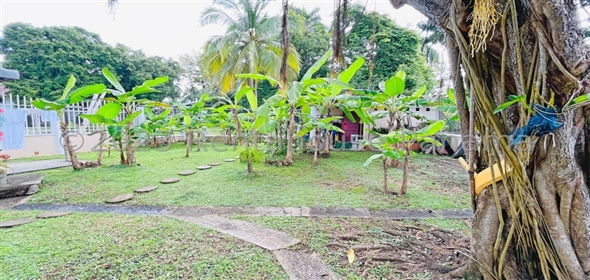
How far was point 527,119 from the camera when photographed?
1.42 m

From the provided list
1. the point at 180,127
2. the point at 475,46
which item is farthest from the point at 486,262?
the point at 180,127

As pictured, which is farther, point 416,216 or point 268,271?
point 416,216

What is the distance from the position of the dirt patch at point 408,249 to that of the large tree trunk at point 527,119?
42 centimetres

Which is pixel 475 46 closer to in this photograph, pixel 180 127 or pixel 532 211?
pixel 532 211

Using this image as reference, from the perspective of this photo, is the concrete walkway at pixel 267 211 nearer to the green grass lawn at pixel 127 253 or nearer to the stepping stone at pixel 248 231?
the stepping stone at pixel 248 231

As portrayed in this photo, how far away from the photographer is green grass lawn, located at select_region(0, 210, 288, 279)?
2031 mm

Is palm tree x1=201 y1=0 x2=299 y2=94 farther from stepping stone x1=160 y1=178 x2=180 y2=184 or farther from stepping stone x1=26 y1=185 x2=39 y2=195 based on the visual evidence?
stepping stone x1=26 y1=185 x2=39 y2=195

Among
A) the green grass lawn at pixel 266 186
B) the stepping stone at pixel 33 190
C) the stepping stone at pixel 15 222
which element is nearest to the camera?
the stepping stone at pixel 15 222

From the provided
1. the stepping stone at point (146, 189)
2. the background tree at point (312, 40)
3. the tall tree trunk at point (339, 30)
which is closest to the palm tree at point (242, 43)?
the background tree at point (312, 40)

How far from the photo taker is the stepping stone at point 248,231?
8.38 feet

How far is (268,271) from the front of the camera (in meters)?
2.07

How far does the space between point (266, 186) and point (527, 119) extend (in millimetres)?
3816

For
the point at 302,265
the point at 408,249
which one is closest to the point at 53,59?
the point at 302,265

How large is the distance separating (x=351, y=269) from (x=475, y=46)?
1716 millimetres
